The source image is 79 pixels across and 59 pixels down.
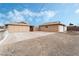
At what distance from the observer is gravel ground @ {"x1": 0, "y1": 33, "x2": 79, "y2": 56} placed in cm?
164

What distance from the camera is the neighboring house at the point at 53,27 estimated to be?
1.67m

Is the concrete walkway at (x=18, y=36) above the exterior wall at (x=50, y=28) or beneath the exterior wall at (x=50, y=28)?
beneath

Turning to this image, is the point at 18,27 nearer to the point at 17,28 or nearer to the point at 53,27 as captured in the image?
the point at 17,28

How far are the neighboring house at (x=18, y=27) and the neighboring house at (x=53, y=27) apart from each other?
145mm

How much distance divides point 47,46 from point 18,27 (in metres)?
0.41

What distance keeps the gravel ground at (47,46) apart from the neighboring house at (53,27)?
59mm

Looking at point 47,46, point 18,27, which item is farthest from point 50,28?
→ point 18,27

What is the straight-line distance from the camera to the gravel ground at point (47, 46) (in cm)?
164

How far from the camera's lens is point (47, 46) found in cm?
166

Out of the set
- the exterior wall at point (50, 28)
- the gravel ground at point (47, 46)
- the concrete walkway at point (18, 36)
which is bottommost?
the gravel ground at point (47, 46)

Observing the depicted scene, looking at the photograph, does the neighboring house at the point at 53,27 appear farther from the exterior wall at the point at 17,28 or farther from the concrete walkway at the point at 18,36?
the exterior wall at the point at 17,28

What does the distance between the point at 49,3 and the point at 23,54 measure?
665 millimetres

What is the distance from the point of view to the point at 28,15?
5.51 ft

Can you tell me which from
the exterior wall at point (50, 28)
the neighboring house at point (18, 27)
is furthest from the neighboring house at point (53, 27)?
the neighboring house at point (18, 27)
